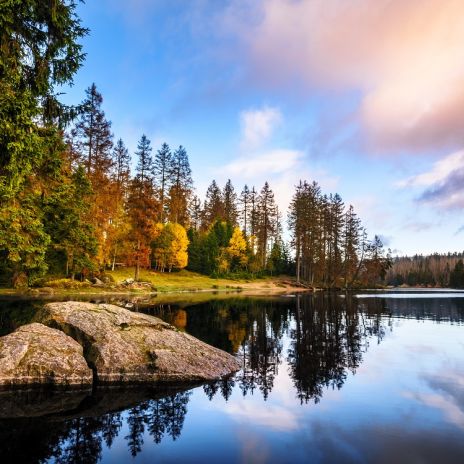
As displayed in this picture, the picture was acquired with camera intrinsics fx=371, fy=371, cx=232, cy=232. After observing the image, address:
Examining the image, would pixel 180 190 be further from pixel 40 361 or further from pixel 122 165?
pixel 40 361

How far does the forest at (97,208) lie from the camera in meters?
12.9

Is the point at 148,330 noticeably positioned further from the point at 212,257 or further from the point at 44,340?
the point at 212,257

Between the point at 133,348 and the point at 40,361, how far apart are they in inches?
100

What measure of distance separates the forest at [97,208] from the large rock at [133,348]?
17.0 ft

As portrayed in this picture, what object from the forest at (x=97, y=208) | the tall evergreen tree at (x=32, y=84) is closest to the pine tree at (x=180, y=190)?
the forest at (x=97, y=208)

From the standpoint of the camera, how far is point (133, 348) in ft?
37.4

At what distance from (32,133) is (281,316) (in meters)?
20.0

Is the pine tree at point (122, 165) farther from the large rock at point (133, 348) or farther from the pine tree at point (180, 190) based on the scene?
the large rock at point (133, 348)

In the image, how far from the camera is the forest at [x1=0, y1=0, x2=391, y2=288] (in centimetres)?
1290

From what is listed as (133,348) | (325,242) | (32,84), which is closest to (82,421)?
(133,348)

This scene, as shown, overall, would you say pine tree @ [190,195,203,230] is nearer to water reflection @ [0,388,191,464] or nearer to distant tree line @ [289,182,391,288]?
distant tree line @ [289,182,391,288]

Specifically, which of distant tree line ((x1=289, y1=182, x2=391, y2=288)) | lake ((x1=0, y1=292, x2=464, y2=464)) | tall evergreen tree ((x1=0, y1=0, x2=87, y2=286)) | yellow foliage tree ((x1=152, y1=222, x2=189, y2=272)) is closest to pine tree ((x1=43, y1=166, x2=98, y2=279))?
tall evergreen tree ((x1=0, y1=0, x2=87, y2=286))

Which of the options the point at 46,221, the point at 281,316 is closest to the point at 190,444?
the point at 281,316

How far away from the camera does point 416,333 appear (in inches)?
806
